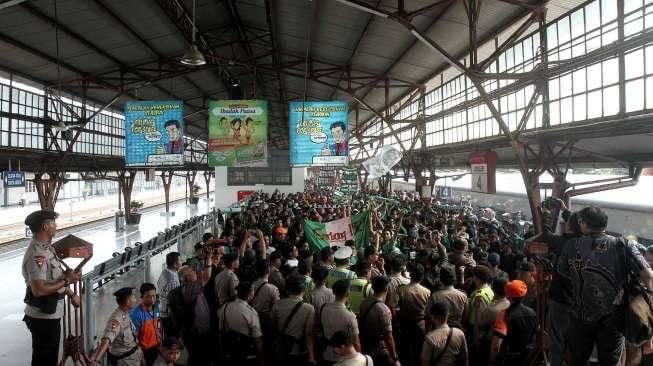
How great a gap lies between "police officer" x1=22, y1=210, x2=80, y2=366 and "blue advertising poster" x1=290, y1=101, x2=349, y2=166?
917cm

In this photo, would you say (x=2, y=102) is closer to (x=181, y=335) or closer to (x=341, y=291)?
(x=181, y=335)

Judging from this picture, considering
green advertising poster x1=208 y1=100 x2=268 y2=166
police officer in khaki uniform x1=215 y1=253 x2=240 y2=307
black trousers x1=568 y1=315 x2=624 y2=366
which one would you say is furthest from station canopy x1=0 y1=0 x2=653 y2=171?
police officer in khaki uniform x1=215 y1=253 x2=240 y2=307

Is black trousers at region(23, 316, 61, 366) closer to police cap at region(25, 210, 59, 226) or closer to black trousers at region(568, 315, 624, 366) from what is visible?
police cap at region(25, 210, 59, 226)

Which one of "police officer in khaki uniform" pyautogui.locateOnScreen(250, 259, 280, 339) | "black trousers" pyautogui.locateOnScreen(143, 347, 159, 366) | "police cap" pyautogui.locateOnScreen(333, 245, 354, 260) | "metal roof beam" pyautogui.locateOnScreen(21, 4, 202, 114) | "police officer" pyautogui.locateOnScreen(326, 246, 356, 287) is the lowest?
"black trousers" pyautogui.locateOnScreen(143, 347, 159, 366)

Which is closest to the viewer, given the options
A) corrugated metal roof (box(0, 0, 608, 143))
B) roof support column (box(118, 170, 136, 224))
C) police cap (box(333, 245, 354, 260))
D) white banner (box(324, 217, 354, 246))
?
police cap (box(333, 245, 354, 260))

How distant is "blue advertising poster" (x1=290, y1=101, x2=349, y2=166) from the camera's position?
12750 mm

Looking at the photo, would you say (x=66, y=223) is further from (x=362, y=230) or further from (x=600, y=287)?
(x=600, y=287)

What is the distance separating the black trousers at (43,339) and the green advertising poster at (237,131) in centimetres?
905

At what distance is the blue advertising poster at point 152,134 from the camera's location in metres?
11.9

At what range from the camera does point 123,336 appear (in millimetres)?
3799

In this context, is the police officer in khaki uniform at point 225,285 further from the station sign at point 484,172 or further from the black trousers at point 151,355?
the station sign at point 484,172

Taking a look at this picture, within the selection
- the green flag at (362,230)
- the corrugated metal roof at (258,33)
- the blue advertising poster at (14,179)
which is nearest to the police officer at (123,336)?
the green flag at (362,230)

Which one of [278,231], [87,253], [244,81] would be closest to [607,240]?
[87,253]

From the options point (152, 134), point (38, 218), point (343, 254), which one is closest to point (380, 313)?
point (343, 254)
